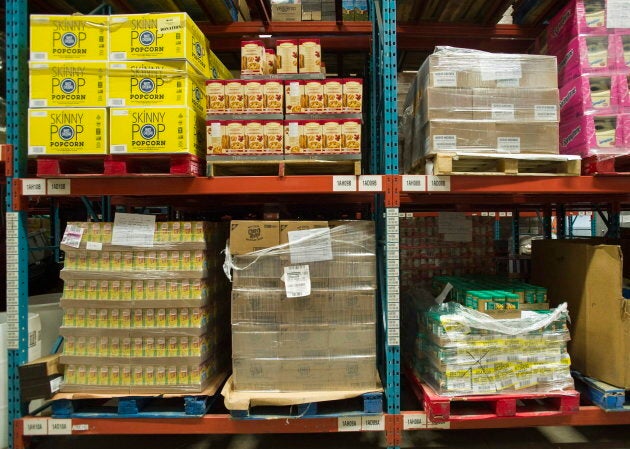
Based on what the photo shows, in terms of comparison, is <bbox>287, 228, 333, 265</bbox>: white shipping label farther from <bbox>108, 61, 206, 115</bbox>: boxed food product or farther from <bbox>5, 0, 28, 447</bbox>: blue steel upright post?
<bbox>5, 0, 28, 447</bbox>: blue steel upright post

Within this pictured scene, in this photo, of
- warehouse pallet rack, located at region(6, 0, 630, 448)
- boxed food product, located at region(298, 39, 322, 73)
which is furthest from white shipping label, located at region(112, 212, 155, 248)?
boxed food product, located at region(298, 39, 322, 73)

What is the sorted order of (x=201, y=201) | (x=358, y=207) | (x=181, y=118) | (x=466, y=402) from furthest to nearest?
(x=358, y=207), (x=201, y=201), (x=466, y=402), (x=181, y=118)

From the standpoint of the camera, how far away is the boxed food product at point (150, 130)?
9.13 feet

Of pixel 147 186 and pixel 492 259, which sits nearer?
pixel 147 186

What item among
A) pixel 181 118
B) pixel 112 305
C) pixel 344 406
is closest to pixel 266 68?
pixel 181 118

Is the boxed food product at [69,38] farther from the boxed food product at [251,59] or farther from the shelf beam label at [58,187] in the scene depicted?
the boxed food product at [251,59]

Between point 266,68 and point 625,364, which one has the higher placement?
point 266,68

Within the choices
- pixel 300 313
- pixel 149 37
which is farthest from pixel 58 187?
pixel 300 313

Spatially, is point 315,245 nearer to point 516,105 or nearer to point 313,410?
point 313,410

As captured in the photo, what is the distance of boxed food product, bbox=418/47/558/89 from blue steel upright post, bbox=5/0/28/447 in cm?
323

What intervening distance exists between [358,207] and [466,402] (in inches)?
117

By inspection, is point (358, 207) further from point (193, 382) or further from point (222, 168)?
point (193, 382)

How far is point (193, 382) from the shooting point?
2.92 m

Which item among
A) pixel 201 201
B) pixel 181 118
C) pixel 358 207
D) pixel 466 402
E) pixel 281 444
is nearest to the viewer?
pixel 181 118
